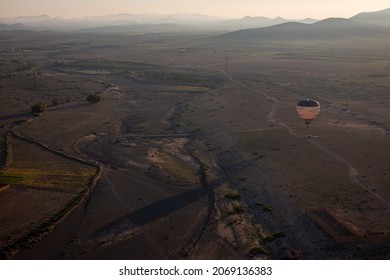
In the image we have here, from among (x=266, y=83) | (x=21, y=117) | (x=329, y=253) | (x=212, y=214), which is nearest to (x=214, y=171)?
(x=212, y=214)

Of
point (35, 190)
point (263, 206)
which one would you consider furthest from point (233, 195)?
point (35, 190)

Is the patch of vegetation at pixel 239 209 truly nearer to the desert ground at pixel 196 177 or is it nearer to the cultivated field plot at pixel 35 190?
the desert ground at pixel 196 177

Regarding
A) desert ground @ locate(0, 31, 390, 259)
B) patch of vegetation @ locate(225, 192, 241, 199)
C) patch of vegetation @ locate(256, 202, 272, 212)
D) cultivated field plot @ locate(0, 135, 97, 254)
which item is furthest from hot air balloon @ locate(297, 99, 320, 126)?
cultivated field plot @ locate(0, 135, 97, 254)

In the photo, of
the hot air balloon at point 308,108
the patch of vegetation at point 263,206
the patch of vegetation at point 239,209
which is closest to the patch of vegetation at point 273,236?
the patch of vegetation at point 263,206

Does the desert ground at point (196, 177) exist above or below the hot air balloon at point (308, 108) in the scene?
below

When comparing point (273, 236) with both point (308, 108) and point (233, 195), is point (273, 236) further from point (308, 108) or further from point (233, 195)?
point (308, 108)
